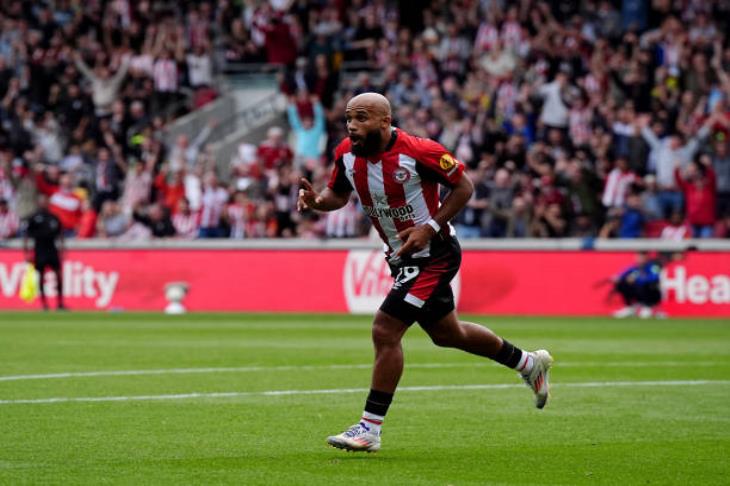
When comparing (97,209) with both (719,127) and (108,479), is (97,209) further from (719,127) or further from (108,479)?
(108,479)

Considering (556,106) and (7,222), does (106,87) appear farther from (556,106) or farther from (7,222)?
(556,106)

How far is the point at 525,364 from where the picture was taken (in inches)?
388

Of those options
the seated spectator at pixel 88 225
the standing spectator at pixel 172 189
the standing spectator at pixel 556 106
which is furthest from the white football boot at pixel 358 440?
the seated spectator at pixel 88 225

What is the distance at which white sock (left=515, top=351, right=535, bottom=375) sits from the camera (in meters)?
9.84

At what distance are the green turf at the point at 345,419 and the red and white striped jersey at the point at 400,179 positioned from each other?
1.36 meters

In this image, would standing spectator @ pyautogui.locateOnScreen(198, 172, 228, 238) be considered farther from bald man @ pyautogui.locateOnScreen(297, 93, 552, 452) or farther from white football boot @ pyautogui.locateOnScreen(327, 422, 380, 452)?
Answer: white football boot @ pyautogui.locateOnScreen(327, 422, 380, 452)

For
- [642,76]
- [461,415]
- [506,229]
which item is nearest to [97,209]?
[506,229]

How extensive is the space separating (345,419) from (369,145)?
2229 millimetres

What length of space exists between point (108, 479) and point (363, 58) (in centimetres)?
2515

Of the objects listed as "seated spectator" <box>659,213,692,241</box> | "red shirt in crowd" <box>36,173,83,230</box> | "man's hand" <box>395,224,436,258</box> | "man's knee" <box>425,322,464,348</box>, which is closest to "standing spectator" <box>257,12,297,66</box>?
"red shirt in crowd" <box>36,173,83,230</box>

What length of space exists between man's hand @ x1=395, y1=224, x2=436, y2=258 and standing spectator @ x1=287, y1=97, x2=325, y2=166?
20697mm

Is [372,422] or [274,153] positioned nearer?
[372,422]

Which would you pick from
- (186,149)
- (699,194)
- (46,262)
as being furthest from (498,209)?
(46,262)

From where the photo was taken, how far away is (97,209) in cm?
3077
